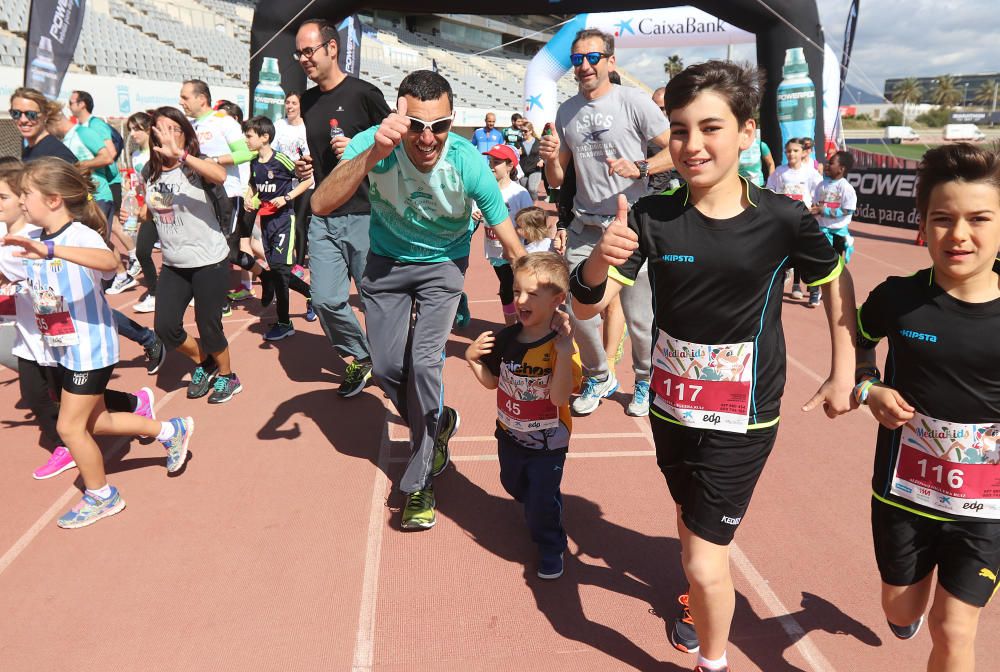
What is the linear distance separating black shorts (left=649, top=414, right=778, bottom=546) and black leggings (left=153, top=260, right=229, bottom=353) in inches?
151

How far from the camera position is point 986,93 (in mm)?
92562

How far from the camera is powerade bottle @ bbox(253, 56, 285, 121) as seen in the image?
34.9 ft

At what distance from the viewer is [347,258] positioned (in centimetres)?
524

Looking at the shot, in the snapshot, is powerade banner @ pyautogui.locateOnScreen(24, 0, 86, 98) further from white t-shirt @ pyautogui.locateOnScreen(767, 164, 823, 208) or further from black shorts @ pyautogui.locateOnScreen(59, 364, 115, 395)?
white t-shirt @ pyautogui.locateOnScreen(767, 164, 823, 208)

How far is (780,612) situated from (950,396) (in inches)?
50.1

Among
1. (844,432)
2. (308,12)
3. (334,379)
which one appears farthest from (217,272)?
(308,12)

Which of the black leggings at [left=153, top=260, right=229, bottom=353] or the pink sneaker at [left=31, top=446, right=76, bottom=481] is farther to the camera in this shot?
the black leggings at [left=153, top=260, right=229, bottom=353]

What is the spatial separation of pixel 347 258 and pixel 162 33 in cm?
2791

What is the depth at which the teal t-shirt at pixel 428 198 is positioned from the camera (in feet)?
11.0

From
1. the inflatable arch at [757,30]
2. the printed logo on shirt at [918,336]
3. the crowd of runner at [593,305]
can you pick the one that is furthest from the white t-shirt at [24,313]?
the inflatable arch at [757,30]

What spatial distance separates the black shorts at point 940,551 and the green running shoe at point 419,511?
6.61 ft

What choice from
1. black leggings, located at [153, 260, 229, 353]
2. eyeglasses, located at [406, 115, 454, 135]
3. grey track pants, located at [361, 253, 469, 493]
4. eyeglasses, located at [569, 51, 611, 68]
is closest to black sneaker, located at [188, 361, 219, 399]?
black leggings, located at [153, 260, 229, 353]

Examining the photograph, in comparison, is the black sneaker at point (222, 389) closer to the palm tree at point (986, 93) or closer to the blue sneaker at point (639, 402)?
the blue sneaker at point (639, 402)

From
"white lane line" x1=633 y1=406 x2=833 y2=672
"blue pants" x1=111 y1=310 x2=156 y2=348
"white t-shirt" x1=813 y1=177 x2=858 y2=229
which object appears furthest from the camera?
"white t-shirt" x1=813 y1=177 x2=858 y2=229
